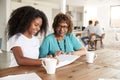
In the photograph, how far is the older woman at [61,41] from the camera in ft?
6.39

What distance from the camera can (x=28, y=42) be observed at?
160cm

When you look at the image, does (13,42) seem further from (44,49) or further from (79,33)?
(79,33)

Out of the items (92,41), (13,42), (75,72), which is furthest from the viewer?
(92,41)

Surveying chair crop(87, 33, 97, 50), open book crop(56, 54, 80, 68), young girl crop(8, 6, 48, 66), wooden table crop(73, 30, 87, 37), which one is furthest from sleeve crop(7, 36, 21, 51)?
chair crop(87, 33, 97, 50)

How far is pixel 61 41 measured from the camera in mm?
2025

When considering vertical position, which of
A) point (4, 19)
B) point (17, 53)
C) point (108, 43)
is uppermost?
point (4, 19)

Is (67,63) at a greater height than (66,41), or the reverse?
(66,41)

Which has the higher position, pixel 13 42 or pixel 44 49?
pixel 13 42

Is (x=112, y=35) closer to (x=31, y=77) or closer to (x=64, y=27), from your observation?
(x=64, y=27)

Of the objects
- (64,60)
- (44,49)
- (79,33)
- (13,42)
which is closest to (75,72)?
(64,60)

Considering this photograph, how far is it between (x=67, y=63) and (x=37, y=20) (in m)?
0.45

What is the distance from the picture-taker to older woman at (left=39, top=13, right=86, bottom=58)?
1946mm

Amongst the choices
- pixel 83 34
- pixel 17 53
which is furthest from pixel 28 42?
pixel 83 34

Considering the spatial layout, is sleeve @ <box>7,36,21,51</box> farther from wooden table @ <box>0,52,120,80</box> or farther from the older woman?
the older woman
